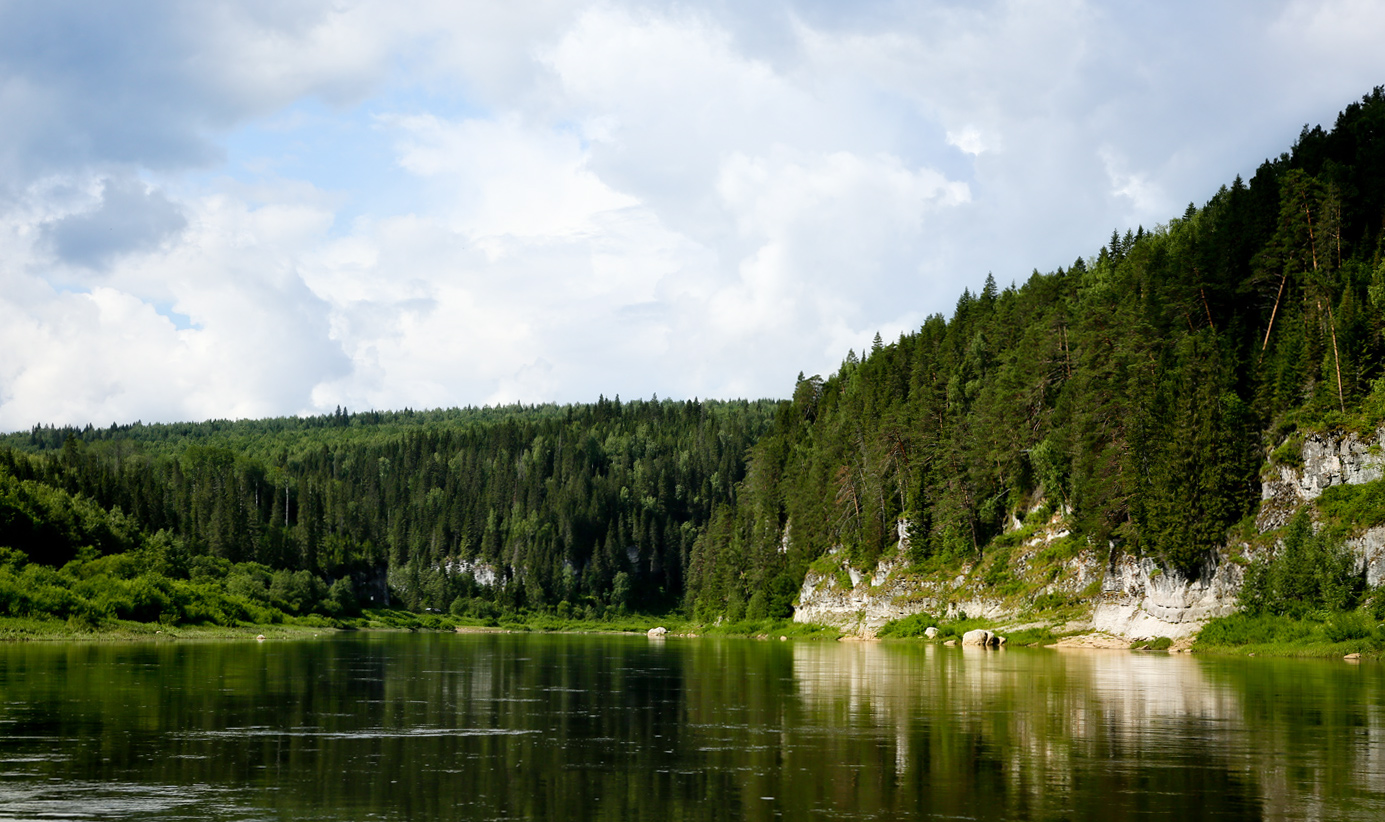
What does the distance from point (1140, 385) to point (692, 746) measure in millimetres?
77629

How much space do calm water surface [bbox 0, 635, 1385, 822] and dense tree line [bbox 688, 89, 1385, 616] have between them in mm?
36309

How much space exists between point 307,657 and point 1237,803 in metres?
64.3

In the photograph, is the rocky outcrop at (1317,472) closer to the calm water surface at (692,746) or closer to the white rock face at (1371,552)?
the white rock face at (1371,552)

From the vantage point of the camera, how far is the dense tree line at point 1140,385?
8506 cm

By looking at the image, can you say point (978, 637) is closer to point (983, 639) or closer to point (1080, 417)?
point (983, 639)

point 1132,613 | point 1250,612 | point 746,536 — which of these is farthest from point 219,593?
point 1250,612

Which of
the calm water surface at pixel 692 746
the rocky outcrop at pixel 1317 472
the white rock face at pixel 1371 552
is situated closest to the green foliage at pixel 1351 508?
the white rock face at pixel 1371 552

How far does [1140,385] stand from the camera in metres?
95.8

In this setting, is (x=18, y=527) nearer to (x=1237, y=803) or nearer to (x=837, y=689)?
(x=837, y=689)

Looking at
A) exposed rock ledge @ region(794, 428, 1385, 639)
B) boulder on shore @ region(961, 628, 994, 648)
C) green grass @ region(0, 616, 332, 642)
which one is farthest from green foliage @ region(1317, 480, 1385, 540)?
green grass @ region(0, 616, 332, 642)

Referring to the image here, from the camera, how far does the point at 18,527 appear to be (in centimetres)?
11562

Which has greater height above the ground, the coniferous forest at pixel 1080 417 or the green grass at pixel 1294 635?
the coniferous forest at pixel 1080 417

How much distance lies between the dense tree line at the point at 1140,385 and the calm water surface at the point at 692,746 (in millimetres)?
36309

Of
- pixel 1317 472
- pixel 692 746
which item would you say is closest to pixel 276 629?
pixel 1317 472
